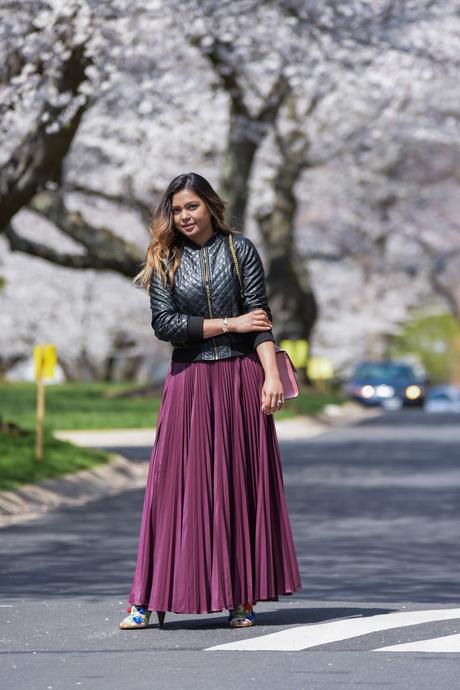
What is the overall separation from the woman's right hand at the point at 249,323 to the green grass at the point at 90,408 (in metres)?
14.5

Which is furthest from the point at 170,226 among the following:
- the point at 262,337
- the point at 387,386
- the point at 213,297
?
the point at 387,386

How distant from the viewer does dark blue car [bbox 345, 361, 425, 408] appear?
5131 cm

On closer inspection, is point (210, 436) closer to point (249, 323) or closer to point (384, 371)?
point (249, 323)

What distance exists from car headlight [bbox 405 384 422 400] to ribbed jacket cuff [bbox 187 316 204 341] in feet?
149

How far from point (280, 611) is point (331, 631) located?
0.93m

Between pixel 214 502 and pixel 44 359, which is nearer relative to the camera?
pixel 214 502

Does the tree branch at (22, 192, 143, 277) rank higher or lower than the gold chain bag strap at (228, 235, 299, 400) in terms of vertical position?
higher

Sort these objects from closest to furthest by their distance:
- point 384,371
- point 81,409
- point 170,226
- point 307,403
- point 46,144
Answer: point 170,226 < point 46,144 < point 81,409 < point 307,403 < point 384,371

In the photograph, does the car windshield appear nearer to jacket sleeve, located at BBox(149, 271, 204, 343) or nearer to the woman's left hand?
jacket sleeve, located at BBox(149, 271, 204, 343)

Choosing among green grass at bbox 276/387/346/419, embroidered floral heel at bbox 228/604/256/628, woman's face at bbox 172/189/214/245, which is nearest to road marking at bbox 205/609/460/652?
embroidered floral heel at bbox 228/604/256/628

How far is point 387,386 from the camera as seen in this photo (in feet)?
171

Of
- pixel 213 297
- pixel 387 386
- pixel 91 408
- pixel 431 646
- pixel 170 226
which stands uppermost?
pixel 387 386

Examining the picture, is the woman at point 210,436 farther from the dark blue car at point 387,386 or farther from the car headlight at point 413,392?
the car headlight at point 413,392

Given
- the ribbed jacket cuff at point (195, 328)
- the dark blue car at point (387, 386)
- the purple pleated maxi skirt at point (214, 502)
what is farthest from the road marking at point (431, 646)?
the dark blue car at point (387, 386)
